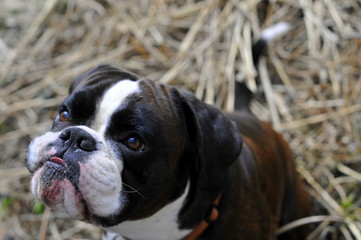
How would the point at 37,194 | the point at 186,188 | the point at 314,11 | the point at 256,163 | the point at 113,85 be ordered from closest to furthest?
the point at 37,194, the point at 113,85, the point at 186,188, the point at 256,163, the point at 314,11

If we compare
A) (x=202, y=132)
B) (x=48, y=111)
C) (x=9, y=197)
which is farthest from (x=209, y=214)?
(x=48, y=111)

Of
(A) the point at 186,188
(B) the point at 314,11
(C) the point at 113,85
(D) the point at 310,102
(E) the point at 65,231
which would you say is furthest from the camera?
(B) the point at 314,11

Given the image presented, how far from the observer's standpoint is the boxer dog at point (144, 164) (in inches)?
81.7

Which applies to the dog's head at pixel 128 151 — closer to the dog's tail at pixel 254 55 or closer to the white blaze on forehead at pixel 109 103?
the white blaze on forehead at pixel 109 103

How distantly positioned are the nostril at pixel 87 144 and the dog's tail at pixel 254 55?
170cm

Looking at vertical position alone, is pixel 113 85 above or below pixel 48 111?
above

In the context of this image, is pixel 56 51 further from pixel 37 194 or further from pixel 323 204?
pixel 37 194

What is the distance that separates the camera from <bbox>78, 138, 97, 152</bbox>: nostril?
2059 mm

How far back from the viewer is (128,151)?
2188mm

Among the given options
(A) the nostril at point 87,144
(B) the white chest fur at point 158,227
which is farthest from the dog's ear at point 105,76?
(B) the white chest fur at point 158,227

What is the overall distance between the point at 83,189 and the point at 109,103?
353 millimetres

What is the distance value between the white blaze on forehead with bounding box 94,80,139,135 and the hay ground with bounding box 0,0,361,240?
1.46 m

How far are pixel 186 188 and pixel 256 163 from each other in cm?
57

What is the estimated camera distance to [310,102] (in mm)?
4102
